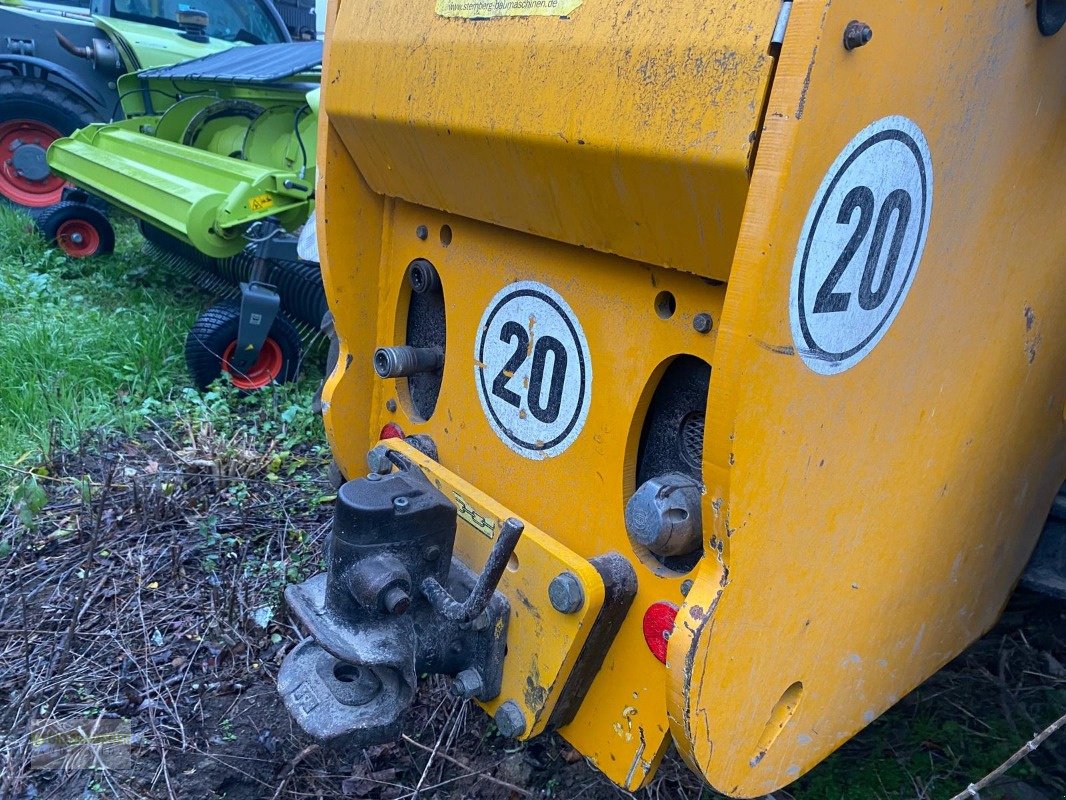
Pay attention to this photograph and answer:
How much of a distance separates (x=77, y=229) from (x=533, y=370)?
4.48 m

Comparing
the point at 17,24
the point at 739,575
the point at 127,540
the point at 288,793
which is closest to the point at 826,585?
the point at 739,575

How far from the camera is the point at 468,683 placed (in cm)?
142

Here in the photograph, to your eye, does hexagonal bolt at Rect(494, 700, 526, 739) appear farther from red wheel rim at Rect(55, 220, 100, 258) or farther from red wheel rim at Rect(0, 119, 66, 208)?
red wheel rim at Rect(0, 119, 66, 208)

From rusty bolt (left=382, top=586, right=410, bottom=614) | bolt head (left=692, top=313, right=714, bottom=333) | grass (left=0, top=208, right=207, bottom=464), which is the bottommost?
grass (left=0, top=208, right=207, bottom=464)

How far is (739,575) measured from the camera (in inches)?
40.4

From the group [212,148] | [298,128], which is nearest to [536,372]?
[298,128]

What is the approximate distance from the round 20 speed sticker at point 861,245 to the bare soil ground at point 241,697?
1109 millimetres

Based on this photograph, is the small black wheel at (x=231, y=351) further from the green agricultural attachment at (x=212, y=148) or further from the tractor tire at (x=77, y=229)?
the tractor tire at (x=77, y=229)

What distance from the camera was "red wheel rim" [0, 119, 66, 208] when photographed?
18.6ft

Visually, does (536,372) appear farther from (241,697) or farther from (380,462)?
(241,697)

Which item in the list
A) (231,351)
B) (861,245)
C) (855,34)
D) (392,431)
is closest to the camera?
(855,34)

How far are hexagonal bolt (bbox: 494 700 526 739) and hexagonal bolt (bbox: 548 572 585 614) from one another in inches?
8.9

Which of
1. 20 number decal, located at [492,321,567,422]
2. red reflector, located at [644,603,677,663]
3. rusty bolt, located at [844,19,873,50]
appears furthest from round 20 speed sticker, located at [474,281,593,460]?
rusty bolt, located at [844,19,873,50]

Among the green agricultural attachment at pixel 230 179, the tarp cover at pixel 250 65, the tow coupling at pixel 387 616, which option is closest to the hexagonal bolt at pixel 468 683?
the tow coupling at pixel 387 616
